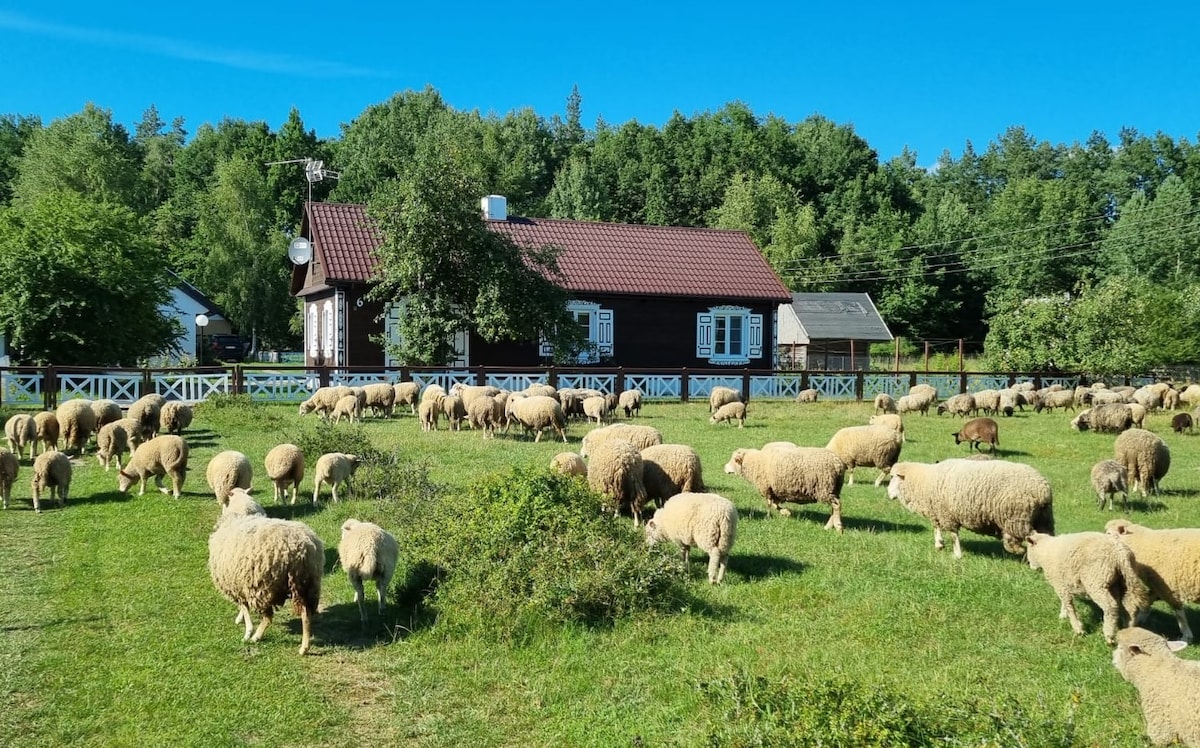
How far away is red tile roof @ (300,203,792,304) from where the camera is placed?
105 ft

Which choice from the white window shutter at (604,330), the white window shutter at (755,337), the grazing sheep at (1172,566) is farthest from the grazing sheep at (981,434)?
the white window shutter at (755,337)

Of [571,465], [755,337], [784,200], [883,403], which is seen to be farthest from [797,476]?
[784,200]

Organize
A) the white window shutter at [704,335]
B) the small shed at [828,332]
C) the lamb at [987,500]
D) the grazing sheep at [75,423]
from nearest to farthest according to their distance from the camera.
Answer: the lamb at [987,500]
the grazing sheep at [75,423]
the white window shutter at [704,335]
the small shed at [828,332]

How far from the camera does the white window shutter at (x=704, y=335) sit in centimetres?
3447

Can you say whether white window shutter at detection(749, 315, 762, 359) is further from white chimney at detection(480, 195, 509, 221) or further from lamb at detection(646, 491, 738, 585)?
lamb at detection(646, 491, 738, 585)

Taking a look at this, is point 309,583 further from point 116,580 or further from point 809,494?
point 809,494

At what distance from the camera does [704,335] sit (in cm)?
3469

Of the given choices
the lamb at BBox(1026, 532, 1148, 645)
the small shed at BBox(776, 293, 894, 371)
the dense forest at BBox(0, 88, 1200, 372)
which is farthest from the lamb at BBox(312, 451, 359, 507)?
the small shed at BBox(776, 293, 894, 371)

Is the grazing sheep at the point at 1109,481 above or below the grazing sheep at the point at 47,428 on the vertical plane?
below

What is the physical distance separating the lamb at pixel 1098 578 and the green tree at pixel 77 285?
990 inches

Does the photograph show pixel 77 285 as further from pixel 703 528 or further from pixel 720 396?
pixel 703 528

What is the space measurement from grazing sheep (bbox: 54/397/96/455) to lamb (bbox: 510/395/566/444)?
758 cm

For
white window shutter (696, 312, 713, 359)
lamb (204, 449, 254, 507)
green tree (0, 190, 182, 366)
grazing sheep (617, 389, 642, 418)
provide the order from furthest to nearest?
white window shutter (696, 312, 713, 359) → green tree (0, 190, 182, 366) → grazing sheep (617, 389, 642, 418) → lamb (204, 449, 254, 507)

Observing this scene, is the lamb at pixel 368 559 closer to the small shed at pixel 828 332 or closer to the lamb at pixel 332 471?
the lamb at pixel 332 471
